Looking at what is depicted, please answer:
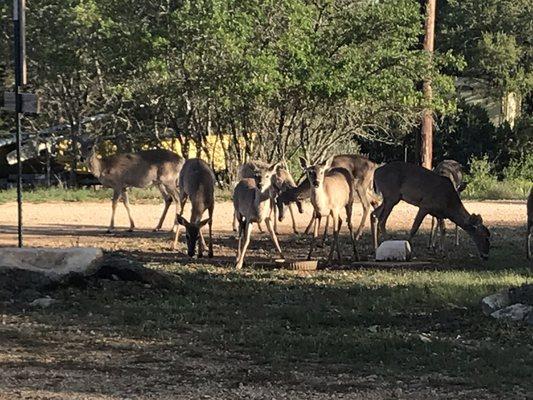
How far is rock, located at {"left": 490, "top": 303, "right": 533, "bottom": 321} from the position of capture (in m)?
10.5

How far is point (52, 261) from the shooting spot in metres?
12.1

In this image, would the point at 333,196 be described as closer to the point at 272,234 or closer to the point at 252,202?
the point at 272,234

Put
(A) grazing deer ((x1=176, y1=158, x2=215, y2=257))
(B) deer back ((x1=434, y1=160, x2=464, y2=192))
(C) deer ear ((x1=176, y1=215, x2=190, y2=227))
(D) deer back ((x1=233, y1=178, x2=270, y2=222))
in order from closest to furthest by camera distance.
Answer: (D) deer back ((x1=233, y1=178, x2=270, y2=222))
(C) deer ear ((x1=176, y1=215, x2=190, y2=227))
(A) grazing deer ((x1=176, y1=158, x2=215, y2=257))
(B) deer back ((x1=434, y1=160, x2=464, y2=192))

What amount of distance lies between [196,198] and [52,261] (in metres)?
4.78

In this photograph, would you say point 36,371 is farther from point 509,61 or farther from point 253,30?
point 509,61

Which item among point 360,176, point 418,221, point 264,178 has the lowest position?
Result: point 418,221

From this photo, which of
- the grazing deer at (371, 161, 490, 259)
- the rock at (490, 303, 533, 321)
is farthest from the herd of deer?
the rock at (490, 303, 533, 321)

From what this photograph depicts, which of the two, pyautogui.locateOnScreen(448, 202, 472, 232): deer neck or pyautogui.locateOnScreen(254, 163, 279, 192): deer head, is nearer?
pyautogui.locateOnScreen(254, 163, 279, 192): deer head

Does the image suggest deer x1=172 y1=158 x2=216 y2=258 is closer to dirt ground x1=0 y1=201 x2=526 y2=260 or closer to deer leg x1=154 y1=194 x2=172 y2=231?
dirt ground x1=0 y1=201 x2=526 y2=260

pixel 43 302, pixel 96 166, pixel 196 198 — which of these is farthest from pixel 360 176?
pixel 43 302

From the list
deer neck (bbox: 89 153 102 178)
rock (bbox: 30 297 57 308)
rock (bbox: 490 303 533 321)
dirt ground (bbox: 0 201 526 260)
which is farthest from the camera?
deer neck (bbox: 89 153 102 178)

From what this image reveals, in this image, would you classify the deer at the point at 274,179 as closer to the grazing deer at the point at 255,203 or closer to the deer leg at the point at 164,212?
the grazing deer at the point at 255,203

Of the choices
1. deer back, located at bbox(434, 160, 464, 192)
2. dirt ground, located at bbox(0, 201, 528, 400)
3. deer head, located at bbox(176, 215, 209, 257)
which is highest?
deer back, located at bbox(434, 160, 464, 192)

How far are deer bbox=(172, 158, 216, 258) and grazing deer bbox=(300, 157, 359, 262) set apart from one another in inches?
65.5
